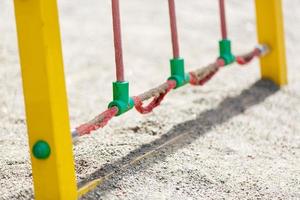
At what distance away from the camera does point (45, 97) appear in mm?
1548

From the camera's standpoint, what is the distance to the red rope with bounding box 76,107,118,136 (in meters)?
1.70

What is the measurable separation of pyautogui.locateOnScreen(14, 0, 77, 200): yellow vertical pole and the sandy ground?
130mm

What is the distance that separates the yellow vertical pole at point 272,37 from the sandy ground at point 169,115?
0.06m

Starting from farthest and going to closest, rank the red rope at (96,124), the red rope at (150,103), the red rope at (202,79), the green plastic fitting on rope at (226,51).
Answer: the green plastic fitting on rope at (226,51), the red rope at (202,79), the red rope at (150,103), the red rope at (96,124)

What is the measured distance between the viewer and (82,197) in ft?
5.52

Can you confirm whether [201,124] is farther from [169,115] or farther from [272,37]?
[272,37]

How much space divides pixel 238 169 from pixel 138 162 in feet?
0.92

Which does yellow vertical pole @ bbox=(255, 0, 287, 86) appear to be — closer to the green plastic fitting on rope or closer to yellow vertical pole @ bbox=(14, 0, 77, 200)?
the green plastic fitting on rope

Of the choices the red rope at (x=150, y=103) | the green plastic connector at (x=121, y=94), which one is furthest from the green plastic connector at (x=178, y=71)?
the green plastic connector at (x=121, y=94)

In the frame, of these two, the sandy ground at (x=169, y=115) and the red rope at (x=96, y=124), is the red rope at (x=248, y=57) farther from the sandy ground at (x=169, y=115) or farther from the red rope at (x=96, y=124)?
the red rope at (x=96, y=124)

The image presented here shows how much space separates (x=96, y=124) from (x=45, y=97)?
245mm

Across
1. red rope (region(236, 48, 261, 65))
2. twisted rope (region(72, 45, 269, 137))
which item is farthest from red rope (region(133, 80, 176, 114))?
red rope (region(236, 48, 261, 65))

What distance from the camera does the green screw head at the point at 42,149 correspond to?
158 centimetres

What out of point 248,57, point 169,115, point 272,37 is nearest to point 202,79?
point 169,115
